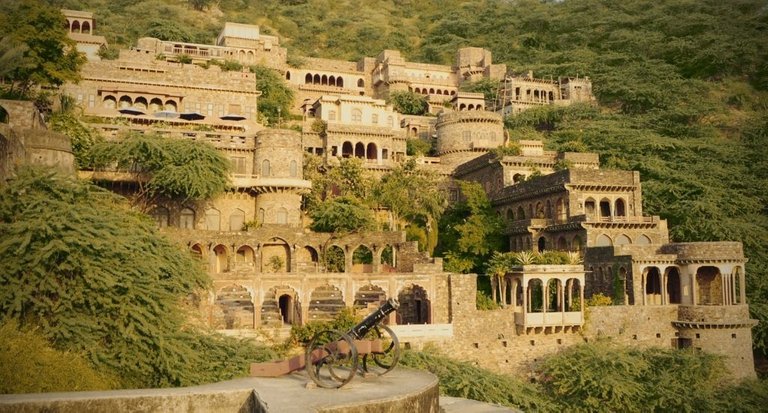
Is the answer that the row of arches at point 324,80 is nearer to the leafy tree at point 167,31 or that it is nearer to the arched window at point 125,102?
the leafy tree at point 167,31

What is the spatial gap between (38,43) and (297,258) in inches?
755

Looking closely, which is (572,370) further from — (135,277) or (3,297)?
(3,297)

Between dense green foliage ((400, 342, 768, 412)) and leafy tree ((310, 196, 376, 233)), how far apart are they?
31.2 ft

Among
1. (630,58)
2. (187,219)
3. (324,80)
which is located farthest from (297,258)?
(630,58)

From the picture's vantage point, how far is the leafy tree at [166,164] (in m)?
35.3

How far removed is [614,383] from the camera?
2948cm

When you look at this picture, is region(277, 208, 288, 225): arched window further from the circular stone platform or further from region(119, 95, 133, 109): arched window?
the circular stone platform

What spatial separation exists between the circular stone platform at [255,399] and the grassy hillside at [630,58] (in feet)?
101

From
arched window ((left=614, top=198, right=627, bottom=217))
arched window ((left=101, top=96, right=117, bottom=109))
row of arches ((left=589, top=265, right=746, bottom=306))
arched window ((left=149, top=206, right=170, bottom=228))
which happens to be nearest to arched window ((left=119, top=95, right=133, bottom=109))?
arched window ((left=101, top=96, right=117, bottom=109))

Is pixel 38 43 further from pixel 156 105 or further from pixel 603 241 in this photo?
pixel 603 241

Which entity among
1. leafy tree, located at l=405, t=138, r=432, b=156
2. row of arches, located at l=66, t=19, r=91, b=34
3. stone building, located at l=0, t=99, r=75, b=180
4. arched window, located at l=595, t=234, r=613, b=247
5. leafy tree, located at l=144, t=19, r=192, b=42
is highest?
leafy tree, located at l=144, t=19, r=192, b=42

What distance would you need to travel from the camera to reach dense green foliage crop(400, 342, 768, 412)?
92.8ft

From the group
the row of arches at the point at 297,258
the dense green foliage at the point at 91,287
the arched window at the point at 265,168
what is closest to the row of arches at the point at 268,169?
the arched window at the point at 265,168

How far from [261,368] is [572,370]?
18.4 meters
